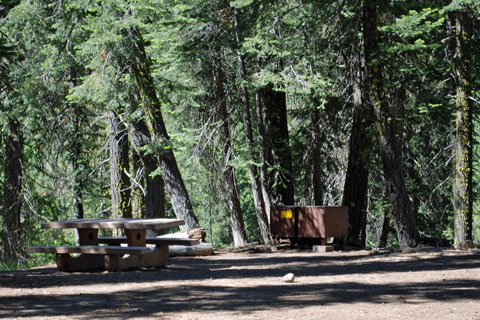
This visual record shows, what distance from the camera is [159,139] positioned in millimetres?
14820

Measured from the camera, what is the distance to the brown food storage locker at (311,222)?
47.8 ft

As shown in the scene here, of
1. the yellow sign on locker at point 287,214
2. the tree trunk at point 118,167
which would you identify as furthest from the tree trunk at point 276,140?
the tree trunk at point 118,167

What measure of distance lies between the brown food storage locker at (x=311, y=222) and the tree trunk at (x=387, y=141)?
7.66 feet

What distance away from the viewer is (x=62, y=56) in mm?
16922

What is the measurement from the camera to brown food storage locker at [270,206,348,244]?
47.8 feet

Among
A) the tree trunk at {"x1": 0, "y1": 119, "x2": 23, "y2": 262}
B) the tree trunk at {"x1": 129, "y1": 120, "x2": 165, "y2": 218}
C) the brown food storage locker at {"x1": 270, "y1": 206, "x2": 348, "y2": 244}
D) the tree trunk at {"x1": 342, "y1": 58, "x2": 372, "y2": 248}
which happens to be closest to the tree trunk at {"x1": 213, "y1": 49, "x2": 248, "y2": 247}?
the tree trunk at {"x1": 129, "y1": 120, "x2": 165, "y2": 218}

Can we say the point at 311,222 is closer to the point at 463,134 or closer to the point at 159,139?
the point at 159,139

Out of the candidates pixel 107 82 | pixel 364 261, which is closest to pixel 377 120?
pixel 364 261

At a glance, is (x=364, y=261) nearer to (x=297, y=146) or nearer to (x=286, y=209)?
(x=286, y=209)

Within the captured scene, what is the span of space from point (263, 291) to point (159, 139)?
24.7 ft

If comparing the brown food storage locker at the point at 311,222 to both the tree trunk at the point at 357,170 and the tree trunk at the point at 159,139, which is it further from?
the tree trunk at the point at 159,139

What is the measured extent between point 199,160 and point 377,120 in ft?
19.5

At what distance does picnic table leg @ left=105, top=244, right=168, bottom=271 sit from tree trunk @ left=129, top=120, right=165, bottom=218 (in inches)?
191

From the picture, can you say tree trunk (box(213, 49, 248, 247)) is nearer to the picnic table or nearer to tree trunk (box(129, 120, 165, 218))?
tree trunk (box(129, 120, 165, 218))
